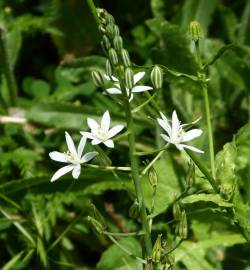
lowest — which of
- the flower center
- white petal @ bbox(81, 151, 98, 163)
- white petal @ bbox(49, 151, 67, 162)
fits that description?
white petal @ bbox(49, 151, 67, 162)

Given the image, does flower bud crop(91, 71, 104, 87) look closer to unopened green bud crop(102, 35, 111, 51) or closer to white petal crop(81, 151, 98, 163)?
unopened green bud crop(102, 35, 111, 51)

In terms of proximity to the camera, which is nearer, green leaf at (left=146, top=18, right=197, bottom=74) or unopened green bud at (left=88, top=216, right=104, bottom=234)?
unopened green bud at (left=88, top=216, right=104, bottom=234)

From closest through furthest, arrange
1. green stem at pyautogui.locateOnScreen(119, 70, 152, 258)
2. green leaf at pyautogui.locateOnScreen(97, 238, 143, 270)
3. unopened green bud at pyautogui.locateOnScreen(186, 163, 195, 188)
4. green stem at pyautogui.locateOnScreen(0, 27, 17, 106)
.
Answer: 1. green stem at pyautogui.locateOnScreen(119, 70, 152, 258)
2. unopened green bud at pyautogui.locateOnScreen(186, 163, 195, 188)
3. green leaf at pyautogui.locateOnScreen(97, 238, 143, 270)
4. green stem at pyautogui.locateOnScreen(0, 27, 17, 106)

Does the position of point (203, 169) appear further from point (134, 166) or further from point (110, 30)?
point (110, 30)

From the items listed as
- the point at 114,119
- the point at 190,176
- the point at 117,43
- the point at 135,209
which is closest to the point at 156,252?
the point at 135,209

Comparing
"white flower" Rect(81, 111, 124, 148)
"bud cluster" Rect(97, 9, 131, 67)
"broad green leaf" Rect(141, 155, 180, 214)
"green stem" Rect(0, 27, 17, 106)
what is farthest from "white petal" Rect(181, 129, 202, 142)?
"green stem" Rect(0, 27, 17, 106)

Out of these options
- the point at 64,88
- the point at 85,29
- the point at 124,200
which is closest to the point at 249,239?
the point at 124,200

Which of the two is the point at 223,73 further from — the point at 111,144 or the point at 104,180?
the point at 111,144
